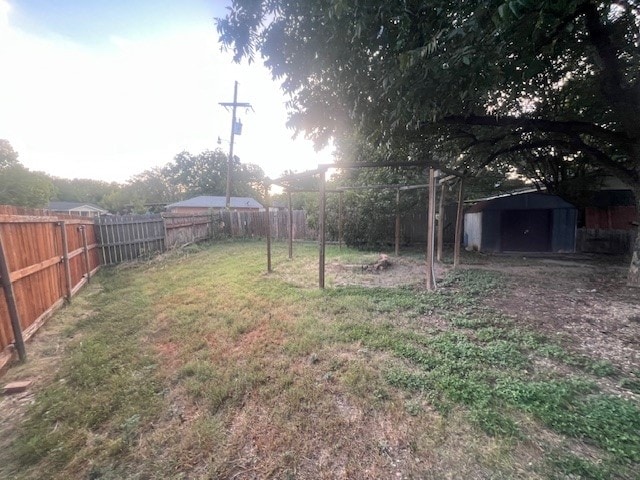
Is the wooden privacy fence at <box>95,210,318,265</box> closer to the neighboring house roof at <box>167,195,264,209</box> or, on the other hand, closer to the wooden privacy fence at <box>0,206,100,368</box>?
the wooden privacy fence at <box>0,206,100,368</box>

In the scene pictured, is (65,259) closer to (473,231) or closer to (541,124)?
(541,124)

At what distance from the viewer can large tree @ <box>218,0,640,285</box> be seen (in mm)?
2578

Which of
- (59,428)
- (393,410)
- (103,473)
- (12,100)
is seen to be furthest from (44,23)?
(393,410)

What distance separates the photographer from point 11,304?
2654 mm

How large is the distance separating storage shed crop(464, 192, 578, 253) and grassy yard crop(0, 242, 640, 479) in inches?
311

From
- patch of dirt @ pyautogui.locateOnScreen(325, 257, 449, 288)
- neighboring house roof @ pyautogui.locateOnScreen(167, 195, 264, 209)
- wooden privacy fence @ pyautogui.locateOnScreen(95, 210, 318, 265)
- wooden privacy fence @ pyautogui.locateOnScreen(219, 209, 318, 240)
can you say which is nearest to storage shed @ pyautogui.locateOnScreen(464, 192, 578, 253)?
patch of dirt @ pyautogui.locateOnScreen(325, 257, 449, 288)

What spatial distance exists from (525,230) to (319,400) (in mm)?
11846

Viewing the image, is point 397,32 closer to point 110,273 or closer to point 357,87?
point 357,87

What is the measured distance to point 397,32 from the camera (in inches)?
116

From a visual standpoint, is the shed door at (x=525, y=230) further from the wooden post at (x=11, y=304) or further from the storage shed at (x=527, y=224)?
the wooden post at (x=11, y=304)

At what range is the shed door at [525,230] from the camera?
10242mm

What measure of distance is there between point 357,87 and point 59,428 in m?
4.73

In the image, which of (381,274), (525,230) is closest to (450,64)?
(381,274)

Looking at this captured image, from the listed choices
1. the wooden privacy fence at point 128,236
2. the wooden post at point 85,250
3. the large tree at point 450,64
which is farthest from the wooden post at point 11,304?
the wooden privacy fence at point 128,236
